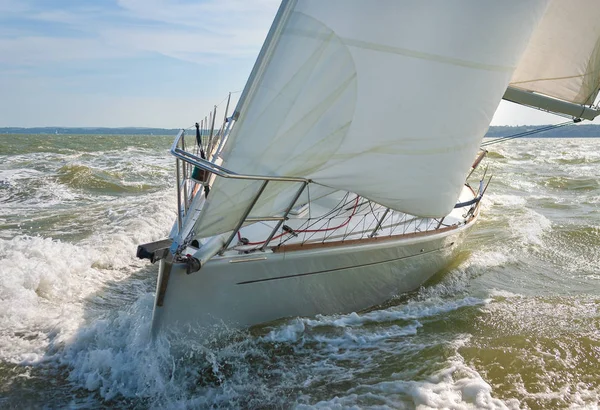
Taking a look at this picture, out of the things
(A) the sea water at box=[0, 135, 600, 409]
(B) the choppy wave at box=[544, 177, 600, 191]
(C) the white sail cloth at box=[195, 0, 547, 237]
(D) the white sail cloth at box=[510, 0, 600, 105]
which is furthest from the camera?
(B) the choppy wave at box=[544, 177, 600, 191]

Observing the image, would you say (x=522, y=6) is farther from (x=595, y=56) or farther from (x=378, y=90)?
(x=595, y=56)

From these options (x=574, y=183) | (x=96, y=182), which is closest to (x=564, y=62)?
(x=574, y=183)

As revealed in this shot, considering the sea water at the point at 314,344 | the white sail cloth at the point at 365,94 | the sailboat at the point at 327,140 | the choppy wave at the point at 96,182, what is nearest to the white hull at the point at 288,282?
the sailboat at the point at 327,140

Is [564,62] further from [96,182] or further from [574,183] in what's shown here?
[96,182]

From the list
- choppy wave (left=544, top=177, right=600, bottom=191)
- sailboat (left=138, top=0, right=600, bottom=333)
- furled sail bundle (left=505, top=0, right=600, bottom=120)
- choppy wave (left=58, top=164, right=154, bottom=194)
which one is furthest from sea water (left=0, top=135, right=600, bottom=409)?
choppy wave (left=544, top=177, right=600, bottom=191)

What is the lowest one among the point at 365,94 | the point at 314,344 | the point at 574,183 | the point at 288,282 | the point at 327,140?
the point at 314,344

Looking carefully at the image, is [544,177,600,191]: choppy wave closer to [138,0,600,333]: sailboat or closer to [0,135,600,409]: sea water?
[0,135,600,409]: sea water

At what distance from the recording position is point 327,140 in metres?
3.37

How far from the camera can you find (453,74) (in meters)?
3.56

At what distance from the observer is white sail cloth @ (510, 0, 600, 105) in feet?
20.8

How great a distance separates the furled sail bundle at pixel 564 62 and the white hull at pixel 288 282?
288 cm

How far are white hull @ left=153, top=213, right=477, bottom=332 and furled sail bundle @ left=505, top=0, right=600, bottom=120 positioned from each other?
2.88 m

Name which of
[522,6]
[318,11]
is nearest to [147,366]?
[318,11]

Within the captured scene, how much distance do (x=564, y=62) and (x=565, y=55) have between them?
92 millimetres
